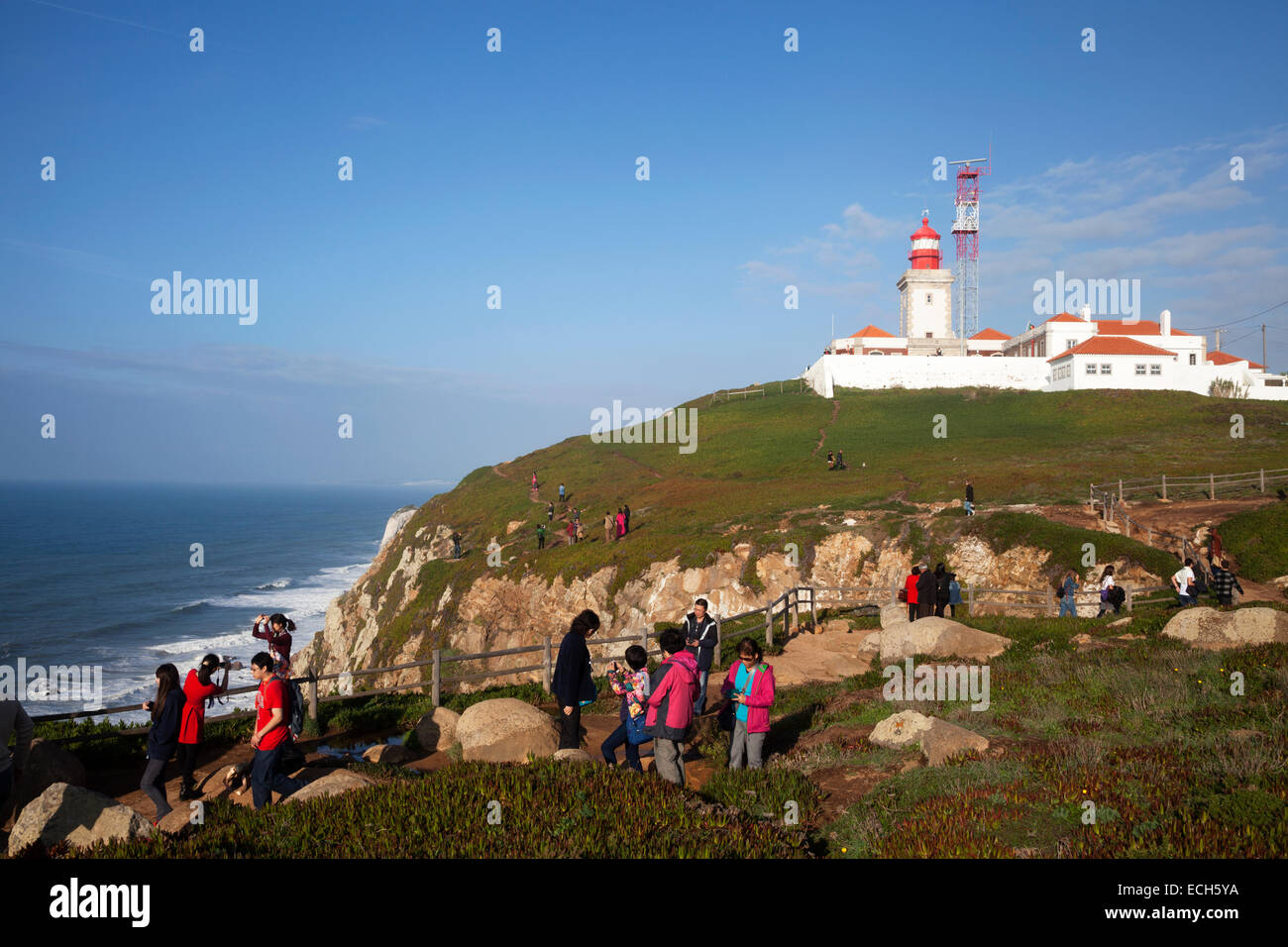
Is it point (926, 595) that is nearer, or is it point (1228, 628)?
point (1228, 628)

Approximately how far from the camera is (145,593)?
272 ft

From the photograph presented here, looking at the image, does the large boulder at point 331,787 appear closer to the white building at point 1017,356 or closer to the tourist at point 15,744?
the tourist at point 15,744

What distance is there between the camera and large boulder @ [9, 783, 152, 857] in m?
7.35

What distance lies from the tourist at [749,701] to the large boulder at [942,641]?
9.04 meters

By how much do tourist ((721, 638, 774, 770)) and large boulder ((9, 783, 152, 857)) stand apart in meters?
6.47

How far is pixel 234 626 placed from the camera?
67500 millimetres

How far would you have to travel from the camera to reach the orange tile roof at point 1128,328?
8662 cm

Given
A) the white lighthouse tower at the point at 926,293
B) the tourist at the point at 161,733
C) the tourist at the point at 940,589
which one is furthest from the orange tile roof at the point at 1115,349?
the tourist at the point at 161,733

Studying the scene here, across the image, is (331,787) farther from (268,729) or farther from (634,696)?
(634,696)

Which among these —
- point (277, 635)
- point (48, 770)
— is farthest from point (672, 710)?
point (48, 770)

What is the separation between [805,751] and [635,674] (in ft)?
10.8

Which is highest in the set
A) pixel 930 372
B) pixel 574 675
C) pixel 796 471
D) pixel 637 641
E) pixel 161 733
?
pixel 930 372

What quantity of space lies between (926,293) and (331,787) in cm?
10248

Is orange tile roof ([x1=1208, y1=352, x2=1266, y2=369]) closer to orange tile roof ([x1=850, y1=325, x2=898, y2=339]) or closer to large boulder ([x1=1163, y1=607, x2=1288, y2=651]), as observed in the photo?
A: orange tile roof ([x1=850, y1=325, x2=898, y2=339])
